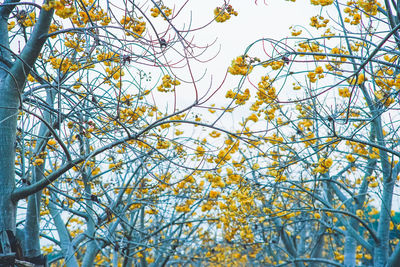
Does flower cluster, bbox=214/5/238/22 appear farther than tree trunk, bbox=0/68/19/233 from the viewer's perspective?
No

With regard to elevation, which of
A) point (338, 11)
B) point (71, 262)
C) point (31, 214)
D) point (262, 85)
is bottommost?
point (71, 262)

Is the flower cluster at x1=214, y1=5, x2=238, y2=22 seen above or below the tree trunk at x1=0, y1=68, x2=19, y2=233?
above

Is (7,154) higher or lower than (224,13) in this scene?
lower

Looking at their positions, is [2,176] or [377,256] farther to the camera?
[377,256]

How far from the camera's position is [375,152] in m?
Answer: 5.69

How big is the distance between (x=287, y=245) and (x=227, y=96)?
685 centimetres

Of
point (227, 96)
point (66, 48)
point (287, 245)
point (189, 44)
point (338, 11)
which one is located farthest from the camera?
point (287, 245)

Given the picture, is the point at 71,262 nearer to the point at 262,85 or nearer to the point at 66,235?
the point at 66,235

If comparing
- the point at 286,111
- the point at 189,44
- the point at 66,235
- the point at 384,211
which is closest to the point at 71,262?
the point at 66,235

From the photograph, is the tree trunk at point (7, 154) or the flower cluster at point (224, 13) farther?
the tree trunk at point (7, 154)

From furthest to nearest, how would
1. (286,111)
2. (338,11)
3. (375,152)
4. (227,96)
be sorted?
(375,152), (286,111), (338,11), (227,96)

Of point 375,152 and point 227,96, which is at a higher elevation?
point 375,152

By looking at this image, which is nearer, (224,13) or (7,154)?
(224,13)

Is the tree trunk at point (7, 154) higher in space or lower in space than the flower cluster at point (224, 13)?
lower
